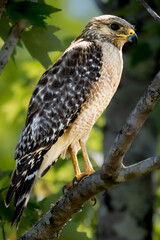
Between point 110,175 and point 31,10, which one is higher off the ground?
point 31,10

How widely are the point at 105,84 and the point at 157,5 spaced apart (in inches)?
84.6

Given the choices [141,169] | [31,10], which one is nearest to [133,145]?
[31,10]

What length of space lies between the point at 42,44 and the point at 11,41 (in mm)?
247

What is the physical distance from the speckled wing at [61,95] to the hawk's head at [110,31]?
0.19 metres

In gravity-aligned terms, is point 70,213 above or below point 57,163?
above

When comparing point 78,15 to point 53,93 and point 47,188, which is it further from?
Answer: point 53,93

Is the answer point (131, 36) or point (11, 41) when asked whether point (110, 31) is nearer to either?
point (131, 36)

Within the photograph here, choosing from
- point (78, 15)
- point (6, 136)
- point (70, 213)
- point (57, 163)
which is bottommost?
point (6, 136)

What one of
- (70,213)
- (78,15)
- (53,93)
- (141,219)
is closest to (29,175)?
(70,213)

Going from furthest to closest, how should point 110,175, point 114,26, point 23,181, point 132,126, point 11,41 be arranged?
point 114,26 < point 23,181 < point 11,41 < point 110,175 < point 132,126

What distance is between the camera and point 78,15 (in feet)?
35.2

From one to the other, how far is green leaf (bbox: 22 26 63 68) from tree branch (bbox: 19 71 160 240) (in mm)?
991

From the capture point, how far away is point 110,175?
3275 millimetres

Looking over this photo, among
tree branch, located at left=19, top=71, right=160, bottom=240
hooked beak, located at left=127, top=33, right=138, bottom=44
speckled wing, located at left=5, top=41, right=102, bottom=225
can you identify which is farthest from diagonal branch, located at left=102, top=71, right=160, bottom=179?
hooked beak, located at left=127, top=33, right=138, bottom=44
